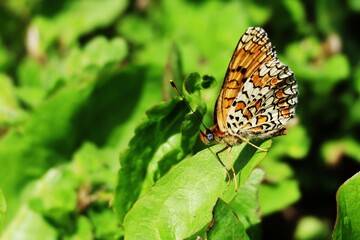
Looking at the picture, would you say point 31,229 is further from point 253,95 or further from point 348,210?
point 348,210

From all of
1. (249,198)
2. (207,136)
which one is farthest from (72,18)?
(249,198)

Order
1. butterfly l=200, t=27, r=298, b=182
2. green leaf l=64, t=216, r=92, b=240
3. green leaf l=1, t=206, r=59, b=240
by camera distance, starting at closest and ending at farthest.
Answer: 1. butterfly l=200, t=27, r=298, b=182
2. green leaf l=64, t=216, r=92, b=240
3. green leaf l=1, t=206, r=59, b=240

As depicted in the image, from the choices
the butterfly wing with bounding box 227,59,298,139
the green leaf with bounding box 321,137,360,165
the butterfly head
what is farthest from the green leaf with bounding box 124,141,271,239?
the green leaf with bounding box 321,137,360,165

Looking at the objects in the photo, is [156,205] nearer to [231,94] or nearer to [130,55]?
[231,94]

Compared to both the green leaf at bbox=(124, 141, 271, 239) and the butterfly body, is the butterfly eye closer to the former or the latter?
the butterfly body

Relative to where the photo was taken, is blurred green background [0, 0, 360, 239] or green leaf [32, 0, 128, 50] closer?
blurred green background [0, 0, 360, 239]

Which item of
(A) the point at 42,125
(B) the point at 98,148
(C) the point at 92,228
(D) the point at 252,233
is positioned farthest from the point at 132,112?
(D) the point at 252,233
